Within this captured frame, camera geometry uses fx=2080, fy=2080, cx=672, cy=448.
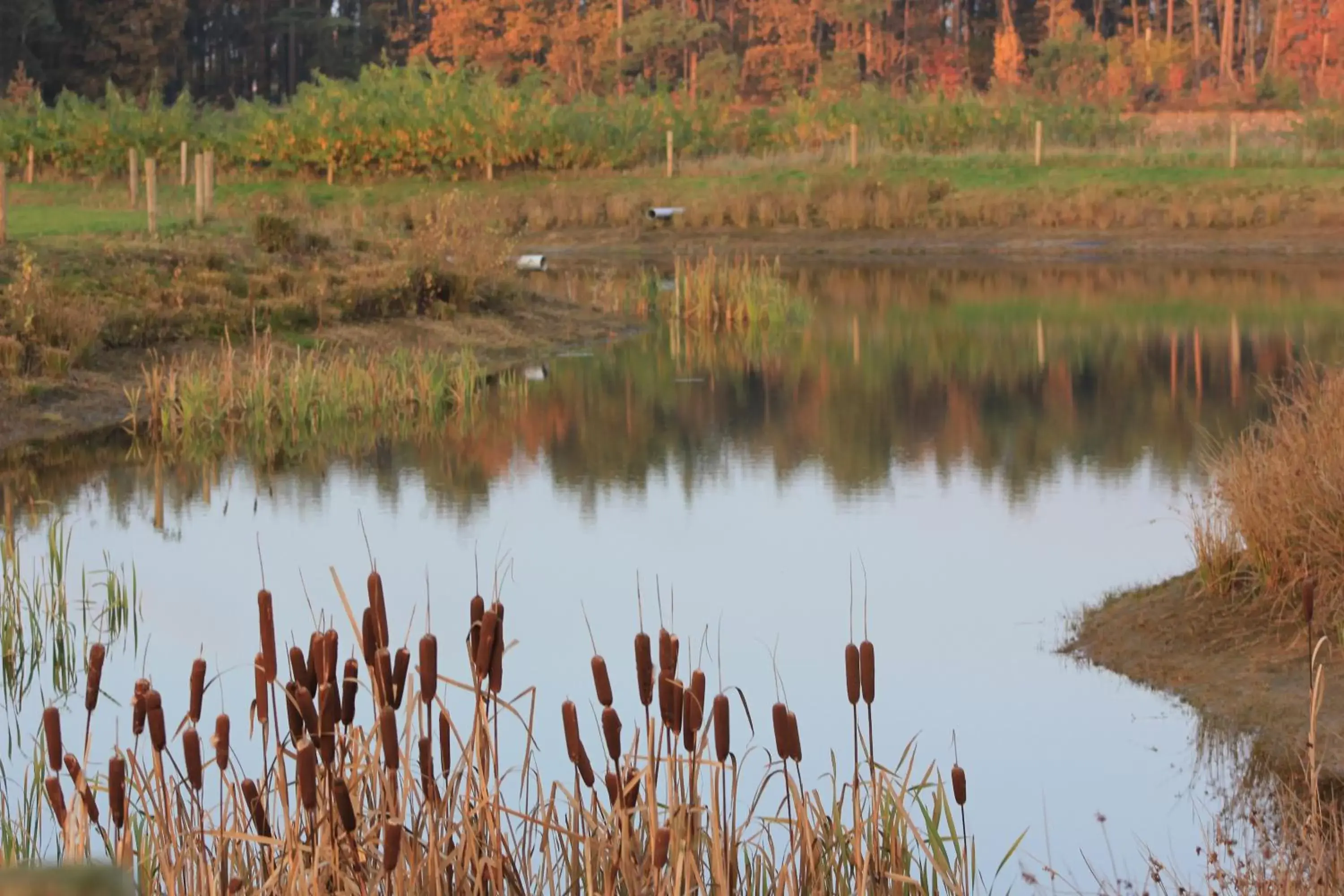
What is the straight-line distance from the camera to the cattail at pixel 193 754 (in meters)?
3.32

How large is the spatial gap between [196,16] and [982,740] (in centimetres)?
6812

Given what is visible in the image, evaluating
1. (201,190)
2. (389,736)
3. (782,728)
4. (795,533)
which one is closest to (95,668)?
(389,736)

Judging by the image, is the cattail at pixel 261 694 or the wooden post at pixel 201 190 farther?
the wooden post at pixel 201 190

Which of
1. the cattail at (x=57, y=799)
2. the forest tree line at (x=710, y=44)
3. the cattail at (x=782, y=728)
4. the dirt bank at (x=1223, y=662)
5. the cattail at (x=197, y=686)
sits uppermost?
the forest tree line at (x=710, y=44)

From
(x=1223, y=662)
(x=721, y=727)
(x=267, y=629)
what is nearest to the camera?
(x=721, y=727)

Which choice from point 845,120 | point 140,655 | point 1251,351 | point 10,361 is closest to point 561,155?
point 845,120

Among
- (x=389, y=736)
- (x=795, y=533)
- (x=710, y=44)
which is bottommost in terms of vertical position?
(x=795, y=533)

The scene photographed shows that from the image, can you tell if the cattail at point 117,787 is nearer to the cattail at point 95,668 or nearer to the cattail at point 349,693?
the cattail at point 95,668

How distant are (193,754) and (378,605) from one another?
40 centimetres

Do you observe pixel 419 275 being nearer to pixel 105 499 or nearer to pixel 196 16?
pixel 105 499

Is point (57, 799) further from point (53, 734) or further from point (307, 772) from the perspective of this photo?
point (307, 772)

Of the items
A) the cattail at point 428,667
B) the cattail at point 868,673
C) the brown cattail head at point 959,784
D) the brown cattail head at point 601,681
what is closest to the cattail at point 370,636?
the cattail at point 428,667

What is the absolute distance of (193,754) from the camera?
3.35 meters

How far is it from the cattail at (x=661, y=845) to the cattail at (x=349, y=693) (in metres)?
0.68
